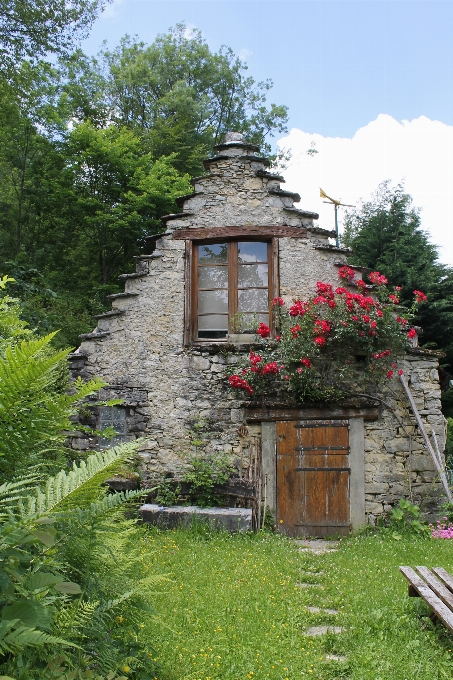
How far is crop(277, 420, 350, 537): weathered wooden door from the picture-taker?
26.7 feet

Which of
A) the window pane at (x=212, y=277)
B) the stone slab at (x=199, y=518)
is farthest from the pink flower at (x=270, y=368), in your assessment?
the stone slab at (x=199, y=518)

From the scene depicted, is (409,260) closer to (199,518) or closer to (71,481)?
(199,518)

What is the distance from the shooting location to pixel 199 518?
24.2ft

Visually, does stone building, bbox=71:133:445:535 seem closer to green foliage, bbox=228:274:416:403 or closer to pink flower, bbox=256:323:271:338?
green foliage, bbox=228:274:416:403

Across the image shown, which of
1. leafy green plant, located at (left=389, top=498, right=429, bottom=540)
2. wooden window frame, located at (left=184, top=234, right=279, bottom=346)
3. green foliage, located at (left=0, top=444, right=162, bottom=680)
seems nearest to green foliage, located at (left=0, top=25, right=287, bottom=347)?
wooden window frame, located at (left=184, top=234, right=279, bottom=346)

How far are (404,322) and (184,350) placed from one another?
10.4 ft

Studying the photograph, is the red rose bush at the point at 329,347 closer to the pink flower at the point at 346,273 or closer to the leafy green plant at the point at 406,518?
the pink flower at the point at 346,273

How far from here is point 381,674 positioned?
10.8ft

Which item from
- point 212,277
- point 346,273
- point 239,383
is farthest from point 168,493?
point 346,273

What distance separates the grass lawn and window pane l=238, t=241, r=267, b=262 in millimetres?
4213

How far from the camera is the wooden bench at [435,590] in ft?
11.9

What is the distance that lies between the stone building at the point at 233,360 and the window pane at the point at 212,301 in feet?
0.05

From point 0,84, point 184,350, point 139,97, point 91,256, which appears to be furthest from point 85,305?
point 139,97

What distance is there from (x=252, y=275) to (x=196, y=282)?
0.86m
